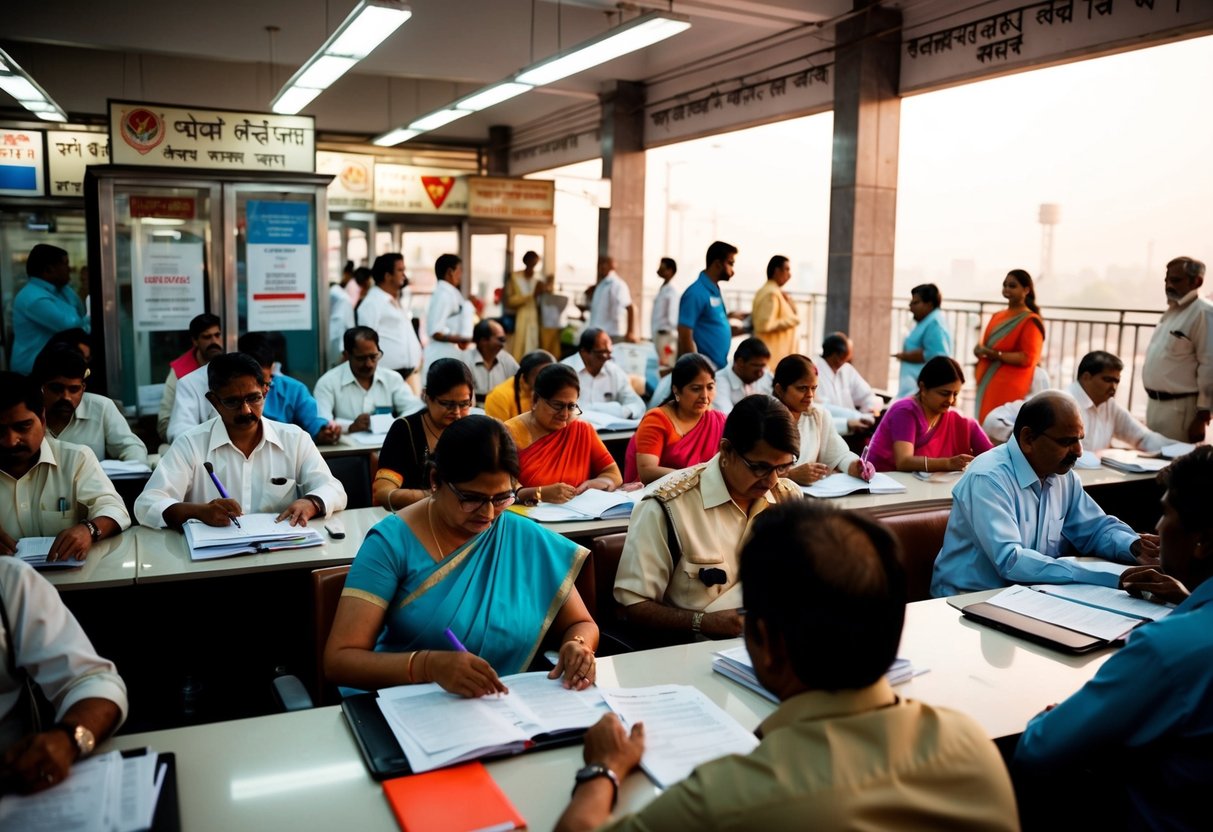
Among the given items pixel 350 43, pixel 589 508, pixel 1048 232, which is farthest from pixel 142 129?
pixel 1048 232

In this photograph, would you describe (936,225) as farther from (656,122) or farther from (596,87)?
(596,87)

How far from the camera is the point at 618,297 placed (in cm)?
1090

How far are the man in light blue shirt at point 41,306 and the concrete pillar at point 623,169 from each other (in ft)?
21.6

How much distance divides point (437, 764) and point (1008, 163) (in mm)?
11610

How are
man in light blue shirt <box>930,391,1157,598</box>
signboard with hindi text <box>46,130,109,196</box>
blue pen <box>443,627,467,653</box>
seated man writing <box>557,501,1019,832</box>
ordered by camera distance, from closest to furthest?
seated man writing <box>557,501,1019,832</box>, blue pen <box>443,627,467,653</box>, man in light blue shirt <box>930,391,1157,598</box>, signboard with hindi text <box>46,130,109,196</box>

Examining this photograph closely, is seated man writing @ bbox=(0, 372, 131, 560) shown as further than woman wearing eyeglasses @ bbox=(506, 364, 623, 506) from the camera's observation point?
No

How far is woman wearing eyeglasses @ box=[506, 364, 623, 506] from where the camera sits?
3.92 metres

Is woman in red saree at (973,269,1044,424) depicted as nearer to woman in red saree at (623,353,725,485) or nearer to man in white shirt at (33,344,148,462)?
woman in red saree at (623,353,725,485)

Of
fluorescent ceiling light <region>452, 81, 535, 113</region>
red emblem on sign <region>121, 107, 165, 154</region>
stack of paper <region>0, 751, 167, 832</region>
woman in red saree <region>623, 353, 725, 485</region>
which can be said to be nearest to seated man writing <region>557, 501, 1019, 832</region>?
stack of paper <region>0, 751, 167, 832</region>

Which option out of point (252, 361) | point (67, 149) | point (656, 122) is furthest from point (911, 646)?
point (67, 149)

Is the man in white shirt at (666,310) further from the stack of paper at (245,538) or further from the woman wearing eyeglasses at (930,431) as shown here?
the stack of paper at (245,538)

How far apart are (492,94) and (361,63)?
11.3 feet

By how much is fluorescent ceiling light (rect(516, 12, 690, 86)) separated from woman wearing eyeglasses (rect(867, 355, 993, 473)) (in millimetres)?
2858

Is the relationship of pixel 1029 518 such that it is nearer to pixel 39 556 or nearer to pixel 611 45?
pixel 39 556
